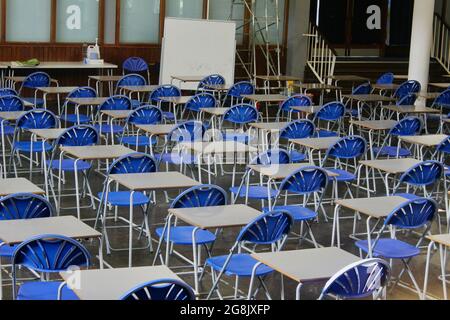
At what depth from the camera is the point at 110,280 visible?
455cm

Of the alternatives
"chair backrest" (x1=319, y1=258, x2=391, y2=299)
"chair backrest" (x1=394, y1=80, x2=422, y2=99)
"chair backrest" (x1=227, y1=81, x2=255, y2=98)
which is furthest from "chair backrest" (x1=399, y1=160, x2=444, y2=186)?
"chair backrest" (x1=394, y1=80, x2=422, y2=99)

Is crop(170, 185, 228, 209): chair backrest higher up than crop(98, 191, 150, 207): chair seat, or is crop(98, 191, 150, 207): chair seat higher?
crop(170, 185, 228, 209): chair backrest

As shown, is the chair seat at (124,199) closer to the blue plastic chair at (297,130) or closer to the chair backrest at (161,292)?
the blue plastic chair at (297,130)

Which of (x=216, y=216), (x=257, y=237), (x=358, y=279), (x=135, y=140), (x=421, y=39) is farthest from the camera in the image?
(x=421, y=39)

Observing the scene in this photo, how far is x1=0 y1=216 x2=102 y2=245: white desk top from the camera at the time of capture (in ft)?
17.0

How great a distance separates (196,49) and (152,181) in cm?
998

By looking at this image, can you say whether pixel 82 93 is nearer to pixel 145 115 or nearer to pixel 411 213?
pixel 145 115

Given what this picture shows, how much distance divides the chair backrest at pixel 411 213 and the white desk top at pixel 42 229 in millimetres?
2137

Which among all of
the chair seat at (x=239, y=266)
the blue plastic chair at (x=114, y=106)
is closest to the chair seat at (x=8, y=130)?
the blue plastic chair at (x=114, y=106)

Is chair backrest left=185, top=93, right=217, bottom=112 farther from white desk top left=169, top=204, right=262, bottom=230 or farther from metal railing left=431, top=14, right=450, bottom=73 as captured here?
metal railing left=431, top=14, right=450, bottom=73

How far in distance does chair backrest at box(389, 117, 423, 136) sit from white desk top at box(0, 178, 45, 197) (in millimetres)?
5008

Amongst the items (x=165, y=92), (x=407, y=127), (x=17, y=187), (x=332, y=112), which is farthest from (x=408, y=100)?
(x=17, y=187)

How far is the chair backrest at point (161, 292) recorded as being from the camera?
4.28 m
